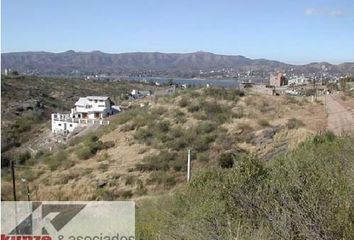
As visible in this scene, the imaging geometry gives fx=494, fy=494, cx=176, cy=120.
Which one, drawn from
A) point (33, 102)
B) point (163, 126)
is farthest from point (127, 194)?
point (33, 102)

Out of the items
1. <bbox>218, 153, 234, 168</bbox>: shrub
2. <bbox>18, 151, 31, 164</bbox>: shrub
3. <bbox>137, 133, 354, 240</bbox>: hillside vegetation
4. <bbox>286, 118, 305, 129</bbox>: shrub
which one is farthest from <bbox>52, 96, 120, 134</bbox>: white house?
<bbox>137, 133, 354, 240</bbox>: hillside vegetation

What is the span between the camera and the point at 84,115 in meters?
58.2

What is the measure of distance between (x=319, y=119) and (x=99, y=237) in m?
23.5

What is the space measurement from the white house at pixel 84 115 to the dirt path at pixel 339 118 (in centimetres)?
2335

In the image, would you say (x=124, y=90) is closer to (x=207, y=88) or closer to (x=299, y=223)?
(x=207, y=88)

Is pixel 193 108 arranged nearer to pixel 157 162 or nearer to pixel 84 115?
pixel 157 162

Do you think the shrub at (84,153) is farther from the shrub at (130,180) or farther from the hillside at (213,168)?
the shrub at (130,180)

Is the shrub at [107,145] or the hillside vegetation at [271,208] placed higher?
the hillside vegetation at [271,208]

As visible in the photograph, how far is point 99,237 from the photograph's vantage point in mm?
7879

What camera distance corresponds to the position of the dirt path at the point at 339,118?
23.3 metres

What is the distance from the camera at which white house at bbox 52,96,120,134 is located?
4878cm

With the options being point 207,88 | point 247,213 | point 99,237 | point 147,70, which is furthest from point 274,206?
point 147,70

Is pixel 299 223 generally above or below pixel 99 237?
above

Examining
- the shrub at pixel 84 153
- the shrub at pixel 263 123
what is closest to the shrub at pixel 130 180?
the shrub at pixel 84 153
